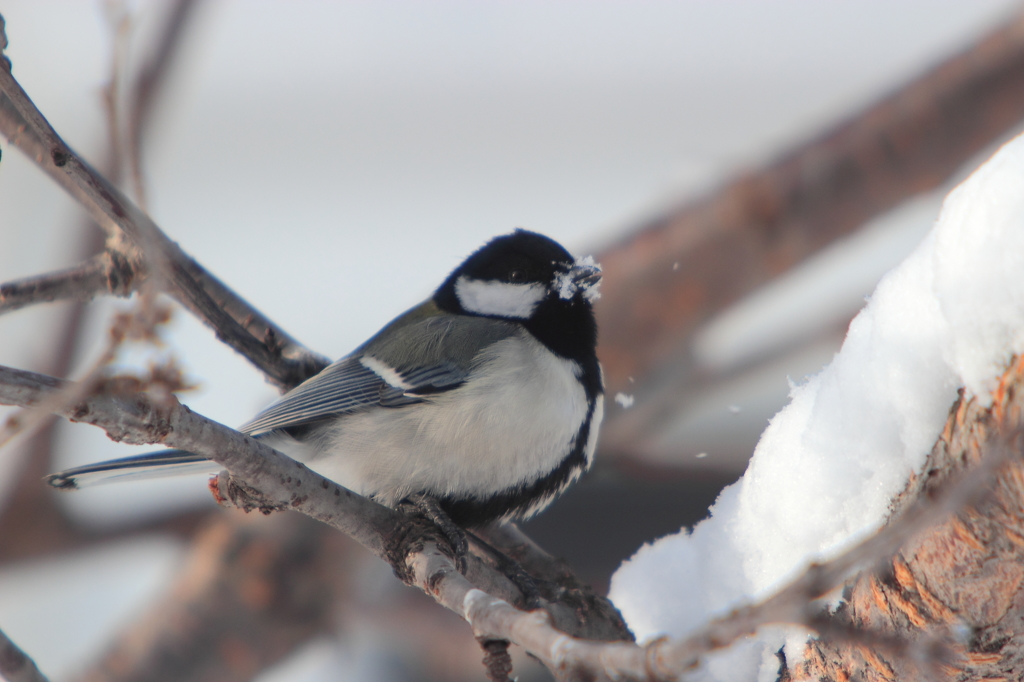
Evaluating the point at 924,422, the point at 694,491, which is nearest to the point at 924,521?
the point at 924,422

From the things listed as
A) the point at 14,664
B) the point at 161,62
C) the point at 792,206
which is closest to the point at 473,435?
the point at 14,664

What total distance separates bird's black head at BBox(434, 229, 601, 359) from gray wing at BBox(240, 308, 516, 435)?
0.08 metres

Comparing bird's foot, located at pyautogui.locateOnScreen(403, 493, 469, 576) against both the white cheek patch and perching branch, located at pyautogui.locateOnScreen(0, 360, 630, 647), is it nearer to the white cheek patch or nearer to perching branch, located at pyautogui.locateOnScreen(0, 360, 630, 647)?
perching branch, located at pyautogui.locateOnScreen(0, 360, 630, 647)

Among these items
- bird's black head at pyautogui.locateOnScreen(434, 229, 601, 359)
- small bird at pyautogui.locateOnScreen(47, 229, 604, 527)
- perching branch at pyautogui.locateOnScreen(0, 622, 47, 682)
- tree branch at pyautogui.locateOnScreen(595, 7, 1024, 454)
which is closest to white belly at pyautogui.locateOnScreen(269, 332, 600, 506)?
small bird at pyautogui.locateOnScreen(47, 229, 604, 527)

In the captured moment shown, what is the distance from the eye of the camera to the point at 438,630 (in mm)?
2334

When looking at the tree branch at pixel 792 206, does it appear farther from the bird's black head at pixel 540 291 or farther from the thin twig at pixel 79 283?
the thin twig at pixel 79 283

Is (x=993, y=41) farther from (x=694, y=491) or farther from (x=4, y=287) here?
(x=4, y=287)

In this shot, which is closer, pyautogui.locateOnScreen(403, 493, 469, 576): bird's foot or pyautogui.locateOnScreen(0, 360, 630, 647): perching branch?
pyautogui.locateOnScreen(0, 360, 630, 647): perching branch

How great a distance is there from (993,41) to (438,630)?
2273 millimetres

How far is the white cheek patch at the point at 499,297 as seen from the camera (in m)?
1.48

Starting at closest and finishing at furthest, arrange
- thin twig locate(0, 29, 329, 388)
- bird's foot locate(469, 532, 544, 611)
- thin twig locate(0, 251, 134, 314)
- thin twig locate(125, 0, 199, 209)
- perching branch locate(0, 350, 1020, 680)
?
perching branch locate(0, 350, 1020, 680) → thin twig locate(0, 29, 329, 388) → thin twig locate(0, 251, 134, 314) → bird's foot locate(469, 532, 544, 611) → thin twig locate(125, 0, 199, 209)

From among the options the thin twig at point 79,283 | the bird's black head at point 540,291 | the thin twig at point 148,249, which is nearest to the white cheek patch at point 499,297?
the bird's black head at point 540,291

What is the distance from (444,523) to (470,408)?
0.67ft

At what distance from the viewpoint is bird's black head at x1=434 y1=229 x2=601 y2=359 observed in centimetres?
144
